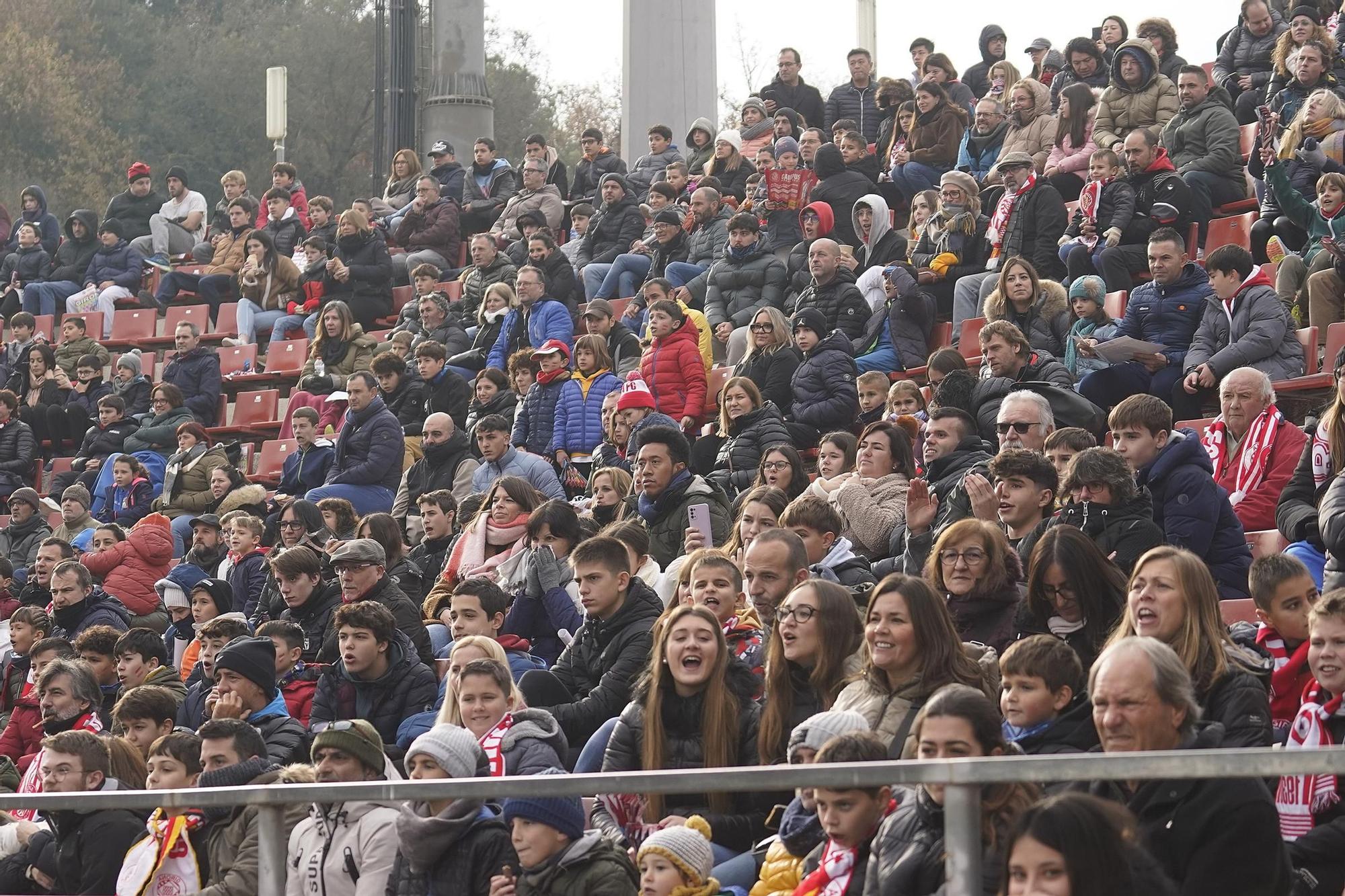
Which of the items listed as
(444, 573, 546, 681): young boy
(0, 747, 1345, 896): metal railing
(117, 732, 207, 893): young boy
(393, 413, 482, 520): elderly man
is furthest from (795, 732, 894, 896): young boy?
(393, 413, 482, 520): elderly man

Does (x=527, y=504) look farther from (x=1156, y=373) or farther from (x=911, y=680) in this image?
(x=911, y=680)

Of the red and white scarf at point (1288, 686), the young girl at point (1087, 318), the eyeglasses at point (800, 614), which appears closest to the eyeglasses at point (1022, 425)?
the young girl at point (1087, 318)

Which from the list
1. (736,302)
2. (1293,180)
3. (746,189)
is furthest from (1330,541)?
(746,189)

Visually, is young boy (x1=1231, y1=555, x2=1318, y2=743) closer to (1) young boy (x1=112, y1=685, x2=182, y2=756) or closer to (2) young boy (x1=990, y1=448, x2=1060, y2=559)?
(2) young boy (x1=990, y1=448, x2=1060, y2=559)

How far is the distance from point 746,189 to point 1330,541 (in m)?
8.11

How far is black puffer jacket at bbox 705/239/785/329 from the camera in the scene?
1241 cm

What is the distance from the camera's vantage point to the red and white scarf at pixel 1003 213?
36.9ft

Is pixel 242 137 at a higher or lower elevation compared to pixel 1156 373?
higher

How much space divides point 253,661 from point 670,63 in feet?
41.9

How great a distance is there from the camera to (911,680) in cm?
517

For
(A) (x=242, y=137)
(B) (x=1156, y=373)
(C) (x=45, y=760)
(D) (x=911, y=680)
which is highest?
(A) (x=242, y=137)

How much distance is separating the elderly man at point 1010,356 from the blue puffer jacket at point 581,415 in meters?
3.13

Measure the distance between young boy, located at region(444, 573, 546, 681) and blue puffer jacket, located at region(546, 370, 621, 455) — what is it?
3.51 m

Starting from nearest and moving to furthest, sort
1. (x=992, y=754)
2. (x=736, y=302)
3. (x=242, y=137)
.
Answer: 1. (x=992, y=754)
2. (x=736, y=302)
3. (x=242, y=137)
